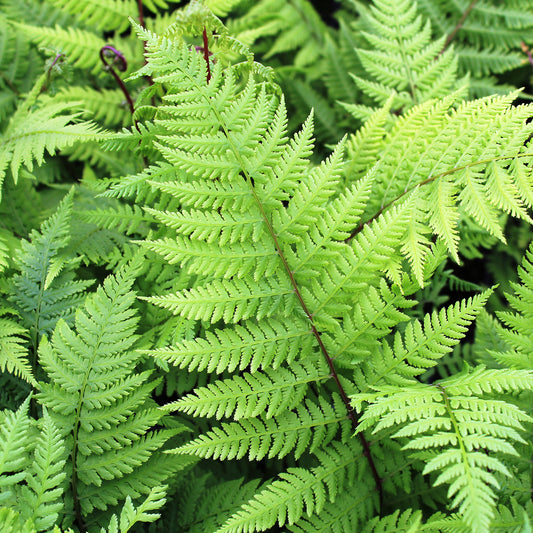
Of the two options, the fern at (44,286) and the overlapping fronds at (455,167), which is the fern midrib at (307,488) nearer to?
the overlapping fronds at (455,167)

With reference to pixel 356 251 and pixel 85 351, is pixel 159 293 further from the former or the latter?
pixel 356 251

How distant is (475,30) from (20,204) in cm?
226

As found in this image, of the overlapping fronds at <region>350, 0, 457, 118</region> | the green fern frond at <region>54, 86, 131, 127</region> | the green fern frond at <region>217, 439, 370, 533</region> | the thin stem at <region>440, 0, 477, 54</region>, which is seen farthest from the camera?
the thin stem at <region>440, 0, 477, 54</region>

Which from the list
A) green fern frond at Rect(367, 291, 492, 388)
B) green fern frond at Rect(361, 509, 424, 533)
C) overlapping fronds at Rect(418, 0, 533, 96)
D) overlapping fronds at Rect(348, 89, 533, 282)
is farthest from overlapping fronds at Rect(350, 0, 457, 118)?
green fern frond at Rect(361, 509, 424, 533)

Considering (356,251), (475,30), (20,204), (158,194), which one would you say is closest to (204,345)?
(356,251)

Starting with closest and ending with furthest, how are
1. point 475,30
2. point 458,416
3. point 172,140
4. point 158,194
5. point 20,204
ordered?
point 458,416
point 172,140
point 158,194
point 20,204
point 475,30

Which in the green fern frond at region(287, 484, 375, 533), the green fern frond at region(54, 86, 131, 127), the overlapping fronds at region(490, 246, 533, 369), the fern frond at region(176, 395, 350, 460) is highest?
the overlapping fronds at region(490, 246, 533, 369)

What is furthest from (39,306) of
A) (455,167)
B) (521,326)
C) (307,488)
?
(521,326)

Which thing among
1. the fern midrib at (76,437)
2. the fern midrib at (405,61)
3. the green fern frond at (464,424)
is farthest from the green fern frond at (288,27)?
the green fern frond at (464,424)

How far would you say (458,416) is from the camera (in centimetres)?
105

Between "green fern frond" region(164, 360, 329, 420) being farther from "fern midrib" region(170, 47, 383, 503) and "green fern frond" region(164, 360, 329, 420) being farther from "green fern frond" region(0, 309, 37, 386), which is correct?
"green fern frond" region(0, 309, 37, 386)

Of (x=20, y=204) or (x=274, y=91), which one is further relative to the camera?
(x=20, y=204)

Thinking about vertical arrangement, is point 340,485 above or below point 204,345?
below

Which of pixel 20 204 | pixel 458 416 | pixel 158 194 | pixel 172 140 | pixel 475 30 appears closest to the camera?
pixel 458 416
